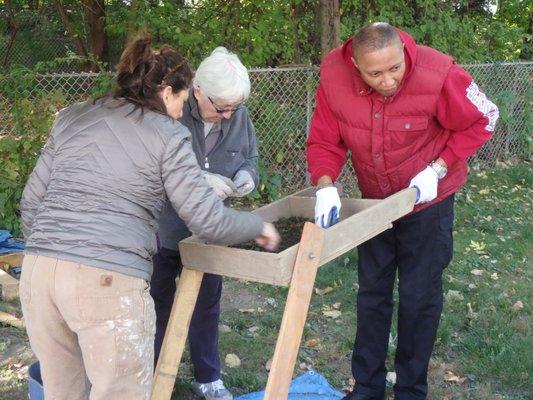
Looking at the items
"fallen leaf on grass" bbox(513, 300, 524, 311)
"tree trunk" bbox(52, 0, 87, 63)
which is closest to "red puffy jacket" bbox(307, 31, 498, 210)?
"fallen leaf on grass" bbox(513, 300, 524, 311)

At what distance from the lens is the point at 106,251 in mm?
2217

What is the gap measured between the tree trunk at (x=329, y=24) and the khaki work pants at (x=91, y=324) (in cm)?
554

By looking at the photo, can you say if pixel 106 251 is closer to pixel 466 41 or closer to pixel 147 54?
pixel 147 54

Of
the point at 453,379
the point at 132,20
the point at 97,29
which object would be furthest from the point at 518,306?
the point at 97,29

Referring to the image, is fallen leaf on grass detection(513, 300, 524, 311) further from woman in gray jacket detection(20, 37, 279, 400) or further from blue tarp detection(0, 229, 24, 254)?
blue tarp detection(0, 229, 24, 254)

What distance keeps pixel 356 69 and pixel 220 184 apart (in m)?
0.79

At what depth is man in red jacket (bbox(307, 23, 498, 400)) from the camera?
2.95m

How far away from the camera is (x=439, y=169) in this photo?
10.0 feet

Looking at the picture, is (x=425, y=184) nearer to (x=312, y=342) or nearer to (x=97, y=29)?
(x=312, y=342)

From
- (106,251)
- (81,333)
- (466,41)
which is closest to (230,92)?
(106,251)

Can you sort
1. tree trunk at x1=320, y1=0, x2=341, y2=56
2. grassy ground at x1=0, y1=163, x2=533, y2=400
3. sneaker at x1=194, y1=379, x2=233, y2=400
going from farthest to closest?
tree trunk at x1=320, y1=0, x2=341, y2=56 < grassy ground at x1=0, y1=163, x2=533, y2=400 < sneaker at x1=194, y1=379, x2=233, y2=400

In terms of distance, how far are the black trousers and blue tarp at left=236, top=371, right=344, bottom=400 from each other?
0.18 m

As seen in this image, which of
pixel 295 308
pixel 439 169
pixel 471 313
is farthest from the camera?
pixel 471 313

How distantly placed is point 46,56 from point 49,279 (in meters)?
12.2
